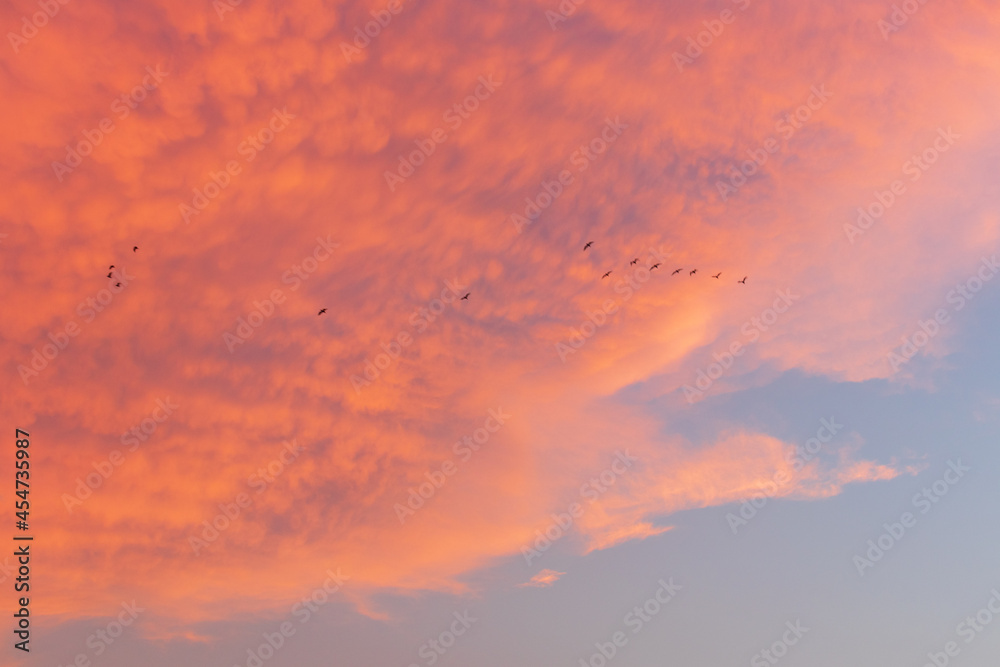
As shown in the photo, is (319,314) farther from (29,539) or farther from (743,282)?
(743,282)

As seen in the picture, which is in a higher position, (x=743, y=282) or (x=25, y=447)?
(x=743, y=282)

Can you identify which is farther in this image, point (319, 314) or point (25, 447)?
point (319, 314)

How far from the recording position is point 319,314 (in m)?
95.9

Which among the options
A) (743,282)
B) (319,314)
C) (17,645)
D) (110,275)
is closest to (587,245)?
(743,282)

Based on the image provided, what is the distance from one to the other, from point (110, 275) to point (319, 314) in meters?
28.4

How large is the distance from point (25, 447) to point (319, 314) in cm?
4196

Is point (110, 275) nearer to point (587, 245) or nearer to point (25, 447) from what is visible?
point (25, 447)

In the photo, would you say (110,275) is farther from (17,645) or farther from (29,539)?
(17,645)

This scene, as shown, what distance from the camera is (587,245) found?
93188mm

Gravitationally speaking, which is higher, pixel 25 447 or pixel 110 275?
pixel 110 275

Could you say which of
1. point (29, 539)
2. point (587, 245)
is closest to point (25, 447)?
point (29, 539)

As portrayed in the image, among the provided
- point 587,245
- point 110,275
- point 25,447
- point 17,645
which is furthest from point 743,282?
point 17,645

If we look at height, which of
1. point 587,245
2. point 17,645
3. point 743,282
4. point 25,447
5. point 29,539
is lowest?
point 17,645

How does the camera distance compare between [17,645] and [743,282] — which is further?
[743,282]
